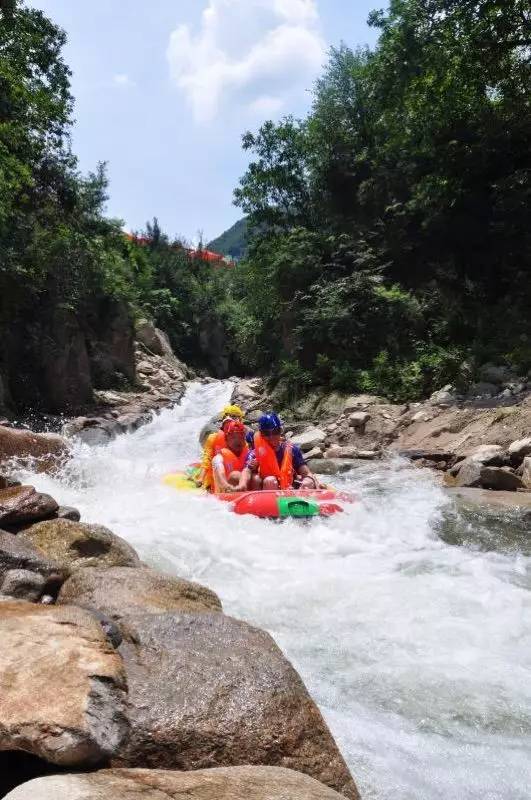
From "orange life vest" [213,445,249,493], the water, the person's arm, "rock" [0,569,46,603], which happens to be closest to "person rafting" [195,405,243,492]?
"orange life vest" [213,445,249,493]

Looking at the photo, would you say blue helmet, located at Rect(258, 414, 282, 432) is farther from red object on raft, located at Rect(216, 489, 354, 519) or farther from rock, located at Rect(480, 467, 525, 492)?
rock, located at Rect(480, 467, 525, 492)

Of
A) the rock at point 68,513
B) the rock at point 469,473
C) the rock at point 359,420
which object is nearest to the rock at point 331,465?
the rock at point 359,420

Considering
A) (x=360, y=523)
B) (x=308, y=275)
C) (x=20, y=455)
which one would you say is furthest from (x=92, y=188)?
(x=360, y=523)

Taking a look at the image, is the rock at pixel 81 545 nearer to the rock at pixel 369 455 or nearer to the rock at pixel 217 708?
the rock at pixel 217 708

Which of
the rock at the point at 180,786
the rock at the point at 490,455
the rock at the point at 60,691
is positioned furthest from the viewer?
the rock at the point at 490,455

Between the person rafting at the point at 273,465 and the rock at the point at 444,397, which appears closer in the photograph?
the person rafting at the point at 273,465

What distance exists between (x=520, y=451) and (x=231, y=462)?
4.29 metres

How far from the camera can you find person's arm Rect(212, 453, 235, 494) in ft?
27.0

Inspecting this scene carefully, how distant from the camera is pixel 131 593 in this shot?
3.41 metres

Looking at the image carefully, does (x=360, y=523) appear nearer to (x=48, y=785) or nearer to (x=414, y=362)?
(x=48, y=785)

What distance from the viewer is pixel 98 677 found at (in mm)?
2109

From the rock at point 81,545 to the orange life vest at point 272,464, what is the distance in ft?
12.7

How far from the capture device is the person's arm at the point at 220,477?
8227 mm

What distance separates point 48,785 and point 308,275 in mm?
18688
